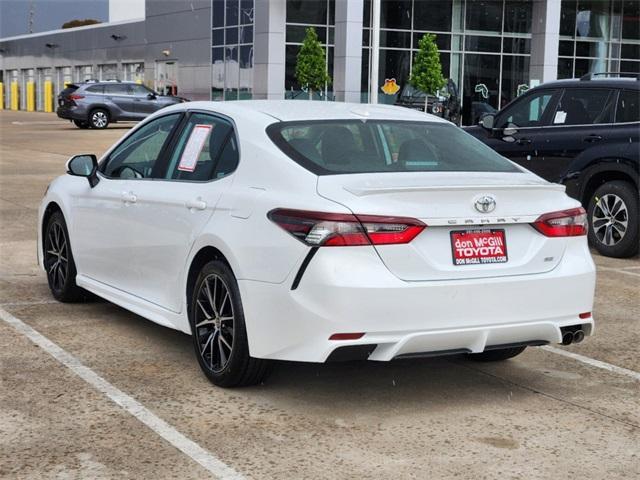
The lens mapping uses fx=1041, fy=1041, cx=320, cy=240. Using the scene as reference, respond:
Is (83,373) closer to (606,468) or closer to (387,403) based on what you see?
(387,403)

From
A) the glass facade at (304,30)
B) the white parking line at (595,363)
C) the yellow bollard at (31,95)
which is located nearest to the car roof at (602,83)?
the white parking line at (595,363)

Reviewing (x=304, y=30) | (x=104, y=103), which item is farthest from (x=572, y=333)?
(x=304, y=30)

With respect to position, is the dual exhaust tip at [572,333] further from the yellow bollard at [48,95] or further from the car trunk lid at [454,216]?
the yellow bollard at [48,95]

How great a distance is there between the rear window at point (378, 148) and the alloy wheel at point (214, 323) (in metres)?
0.80

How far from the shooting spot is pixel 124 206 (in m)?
6.55

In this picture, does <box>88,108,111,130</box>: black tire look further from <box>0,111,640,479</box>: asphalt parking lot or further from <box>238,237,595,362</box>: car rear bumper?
<box>238,237,595,362</box>: car rear bumper

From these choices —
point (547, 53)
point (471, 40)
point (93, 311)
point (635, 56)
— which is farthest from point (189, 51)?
point (93, 311)

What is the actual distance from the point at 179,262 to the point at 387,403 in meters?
1.42

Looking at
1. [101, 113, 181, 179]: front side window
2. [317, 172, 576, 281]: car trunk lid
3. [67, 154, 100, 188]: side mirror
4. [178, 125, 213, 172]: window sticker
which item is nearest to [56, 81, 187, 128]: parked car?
[67, 154, 100, 188]: side mirror

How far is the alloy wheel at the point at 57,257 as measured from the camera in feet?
24.8

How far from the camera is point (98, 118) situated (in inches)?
1495

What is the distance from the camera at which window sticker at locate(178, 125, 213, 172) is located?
238 inches

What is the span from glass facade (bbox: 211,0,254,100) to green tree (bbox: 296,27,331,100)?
9.46ft

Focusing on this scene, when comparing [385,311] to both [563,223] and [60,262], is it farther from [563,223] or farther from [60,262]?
[60,262]
